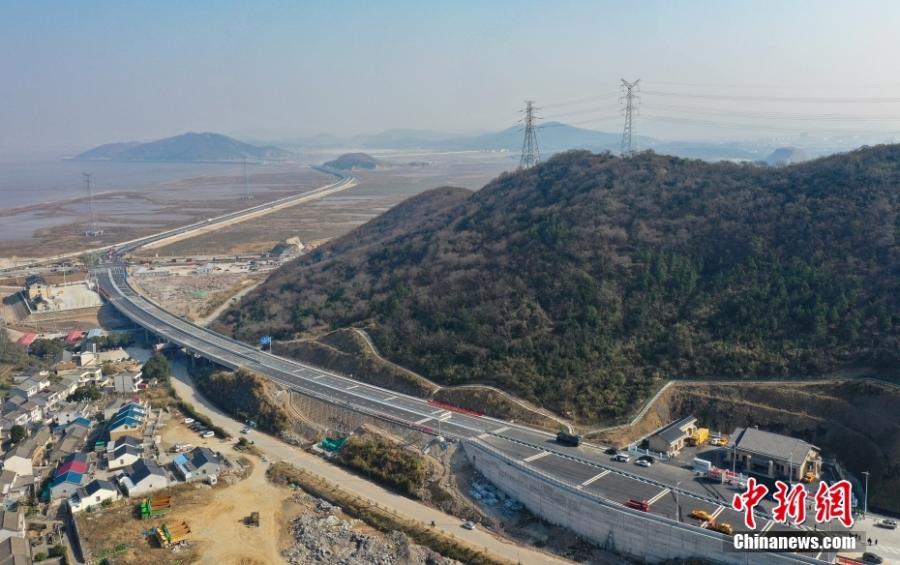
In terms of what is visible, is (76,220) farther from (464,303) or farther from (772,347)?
(772,347)

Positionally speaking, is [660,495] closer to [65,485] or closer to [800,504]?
[800,504]

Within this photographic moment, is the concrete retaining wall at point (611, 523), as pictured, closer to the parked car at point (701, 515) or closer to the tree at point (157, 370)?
the parked car at point (701, 515)

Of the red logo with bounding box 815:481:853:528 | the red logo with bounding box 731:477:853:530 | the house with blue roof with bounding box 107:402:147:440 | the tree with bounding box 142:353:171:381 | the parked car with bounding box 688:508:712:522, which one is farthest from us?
the tree with bounding box 142:353:171:381

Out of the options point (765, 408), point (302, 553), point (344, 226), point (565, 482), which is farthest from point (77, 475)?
point (344, 226)

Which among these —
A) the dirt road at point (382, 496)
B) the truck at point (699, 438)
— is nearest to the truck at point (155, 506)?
the dirt road at point (382, 496)

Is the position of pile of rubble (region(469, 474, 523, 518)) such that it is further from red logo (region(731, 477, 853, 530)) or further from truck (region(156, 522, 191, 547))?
truck (region(156, 522, 191, 547))

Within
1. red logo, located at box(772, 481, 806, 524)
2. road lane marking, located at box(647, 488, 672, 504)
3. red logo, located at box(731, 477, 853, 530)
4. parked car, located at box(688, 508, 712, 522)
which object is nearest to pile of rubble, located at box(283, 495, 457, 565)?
road lane marking, located at box(647, 488, 672, 504)
